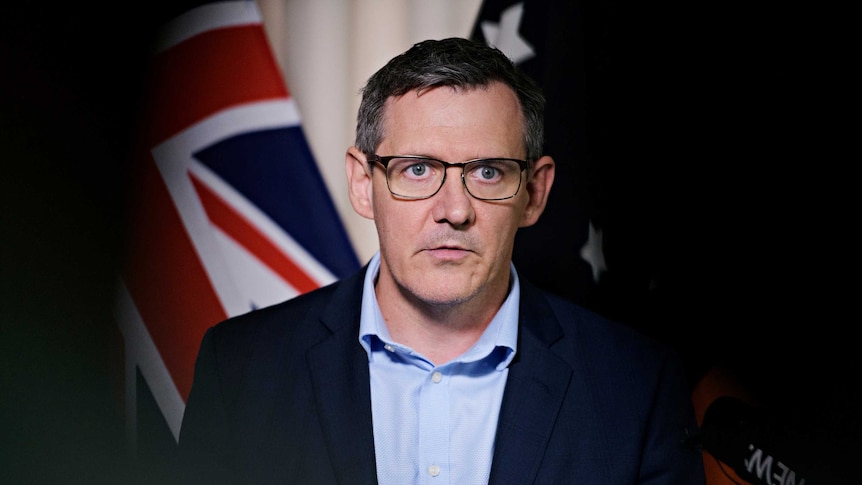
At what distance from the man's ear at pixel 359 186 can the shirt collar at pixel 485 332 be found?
13 cm

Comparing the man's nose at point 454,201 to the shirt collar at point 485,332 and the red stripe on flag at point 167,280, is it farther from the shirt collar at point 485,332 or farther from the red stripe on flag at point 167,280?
the red stripe on flag at point 167,280

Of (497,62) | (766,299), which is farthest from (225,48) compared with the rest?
(766,299)

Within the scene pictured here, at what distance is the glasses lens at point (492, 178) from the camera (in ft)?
4.20

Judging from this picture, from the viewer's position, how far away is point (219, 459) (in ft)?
4.56

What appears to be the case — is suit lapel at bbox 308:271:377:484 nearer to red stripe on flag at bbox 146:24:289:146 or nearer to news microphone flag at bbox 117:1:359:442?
news microphone flag at bbox 117:1:359:442

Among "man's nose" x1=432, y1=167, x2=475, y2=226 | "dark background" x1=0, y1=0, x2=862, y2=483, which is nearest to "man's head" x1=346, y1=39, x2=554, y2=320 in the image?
"man's nose" x1=432, y1=167, x2=475, y2=226

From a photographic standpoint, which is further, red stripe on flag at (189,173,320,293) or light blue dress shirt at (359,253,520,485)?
red stripe on flag at (189,173,320,293)

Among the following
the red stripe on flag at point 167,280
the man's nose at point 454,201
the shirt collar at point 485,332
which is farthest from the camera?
the red stripe on flag at point 167,280

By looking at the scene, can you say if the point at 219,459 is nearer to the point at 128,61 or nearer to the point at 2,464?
the point at 2,464

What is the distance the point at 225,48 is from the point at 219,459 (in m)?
1.01

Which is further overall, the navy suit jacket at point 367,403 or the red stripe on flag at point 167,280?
the red stripe on flag at point 167,280

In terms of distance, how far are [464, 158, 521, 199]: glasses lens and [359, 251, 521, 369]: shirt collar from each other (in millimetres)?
213

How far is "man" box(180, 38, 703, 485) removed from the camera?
4.20 feet

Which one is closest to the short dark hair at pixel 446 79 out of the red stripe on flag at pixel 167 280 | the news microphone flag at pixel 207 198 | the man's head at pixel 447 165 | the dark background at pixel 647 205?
the man's head at pixel 447 165
